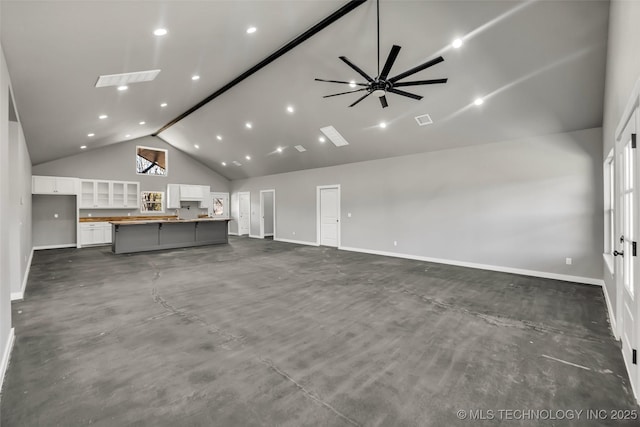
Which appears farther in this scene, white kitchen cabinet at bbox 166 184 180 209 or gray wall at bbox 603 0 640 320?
white kitchen cabinet at bbox 166 184 180 209

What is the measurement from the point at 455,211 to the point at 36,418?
6.74m

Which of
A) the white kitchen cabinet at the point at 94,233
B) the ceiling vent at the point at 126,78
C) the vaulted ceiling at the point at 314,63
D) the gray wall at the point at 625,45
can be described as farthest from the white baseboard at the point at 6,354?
the white kitchen cabinet at the point at 94,233

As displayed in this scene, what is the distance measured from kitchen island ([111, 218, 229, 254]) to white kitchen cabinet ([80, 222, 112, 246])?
6.39 ft

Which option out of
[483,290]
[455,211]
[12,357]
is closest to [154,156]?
[12,357]

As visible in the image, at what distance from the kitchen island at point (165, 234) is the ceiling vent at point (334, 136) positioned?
4.71 m

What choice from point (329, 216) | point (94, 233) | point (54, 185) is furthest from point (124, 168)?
point (329, 216)

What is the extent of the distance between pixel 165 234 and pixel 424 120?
7718 mm

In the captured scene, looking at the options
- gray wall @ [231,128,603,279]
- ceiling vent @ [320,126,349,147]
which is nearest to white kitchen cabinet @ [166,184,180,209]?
gray wall @ [231,128,603,279]

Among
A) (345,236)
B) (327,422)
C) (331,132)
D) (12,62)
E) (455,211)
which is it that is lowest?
(327,422)

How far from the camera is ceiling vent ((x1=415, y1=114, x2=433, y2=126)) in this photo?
5.65 m

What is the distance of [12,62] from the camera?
2.74m

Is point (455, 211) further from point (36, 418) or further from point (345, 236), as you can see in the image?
point (36, 418)

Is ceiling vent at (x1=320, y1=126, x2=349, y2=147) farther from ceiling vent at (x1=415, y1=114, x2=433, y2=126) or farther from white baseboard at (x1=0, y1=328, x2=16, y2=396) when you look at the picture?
white baseboard at (x1=0, y1=328, x2=16, y2=396)

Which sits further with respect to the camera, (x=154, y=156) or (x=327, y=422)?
(x=154, y=156)
